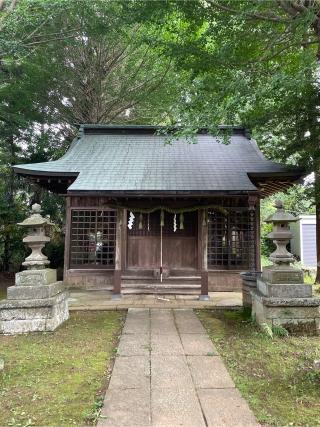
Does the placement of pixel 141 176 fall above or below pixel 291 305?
above

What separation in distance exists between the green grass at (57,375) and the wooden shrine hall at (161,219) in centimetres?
326

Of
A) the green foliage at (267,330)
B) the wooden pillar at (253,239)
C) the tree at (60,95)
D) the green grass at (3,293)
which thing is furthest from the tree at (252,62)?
the green grass at (3,293)

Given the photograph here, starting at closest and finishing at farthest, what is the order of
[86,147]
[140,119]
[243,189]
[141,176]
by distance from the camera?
[243,189]
[141,176]
[86,147]
[140,119]

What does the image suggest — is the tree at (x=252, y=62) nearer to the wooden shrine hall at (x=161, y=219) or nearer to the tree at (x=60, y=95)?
the wooden shrine hall at (x=161, y=219)

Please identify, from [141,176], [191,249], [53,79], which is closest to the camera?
[141,176]

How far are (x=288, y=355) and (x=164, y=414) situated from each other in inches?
88.3

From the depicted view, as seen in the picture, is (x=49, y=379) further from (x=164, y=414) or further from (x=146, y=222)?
(x=146, y=222)

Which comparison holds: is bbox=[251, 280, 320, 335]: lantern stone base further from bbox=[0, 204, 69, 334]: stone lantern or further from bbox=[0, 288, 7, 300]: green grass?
bbox=[0, 288, 7, 300]: green grass

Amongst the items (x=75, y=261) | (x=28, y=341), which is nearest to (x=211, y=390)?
(x=28, y=341)

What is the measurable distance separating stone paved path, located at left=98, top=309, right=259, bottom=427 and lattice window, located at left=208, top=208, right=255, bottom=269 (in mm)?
4418

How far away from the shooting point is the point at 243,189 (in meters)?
8.06

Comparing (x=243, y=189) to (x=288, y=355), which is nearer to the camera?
(x=288, y=355)

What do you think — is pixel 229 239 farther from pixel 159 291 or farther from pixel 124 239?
pixel 124 239

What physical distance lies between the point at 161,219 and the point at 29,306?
4.16m
